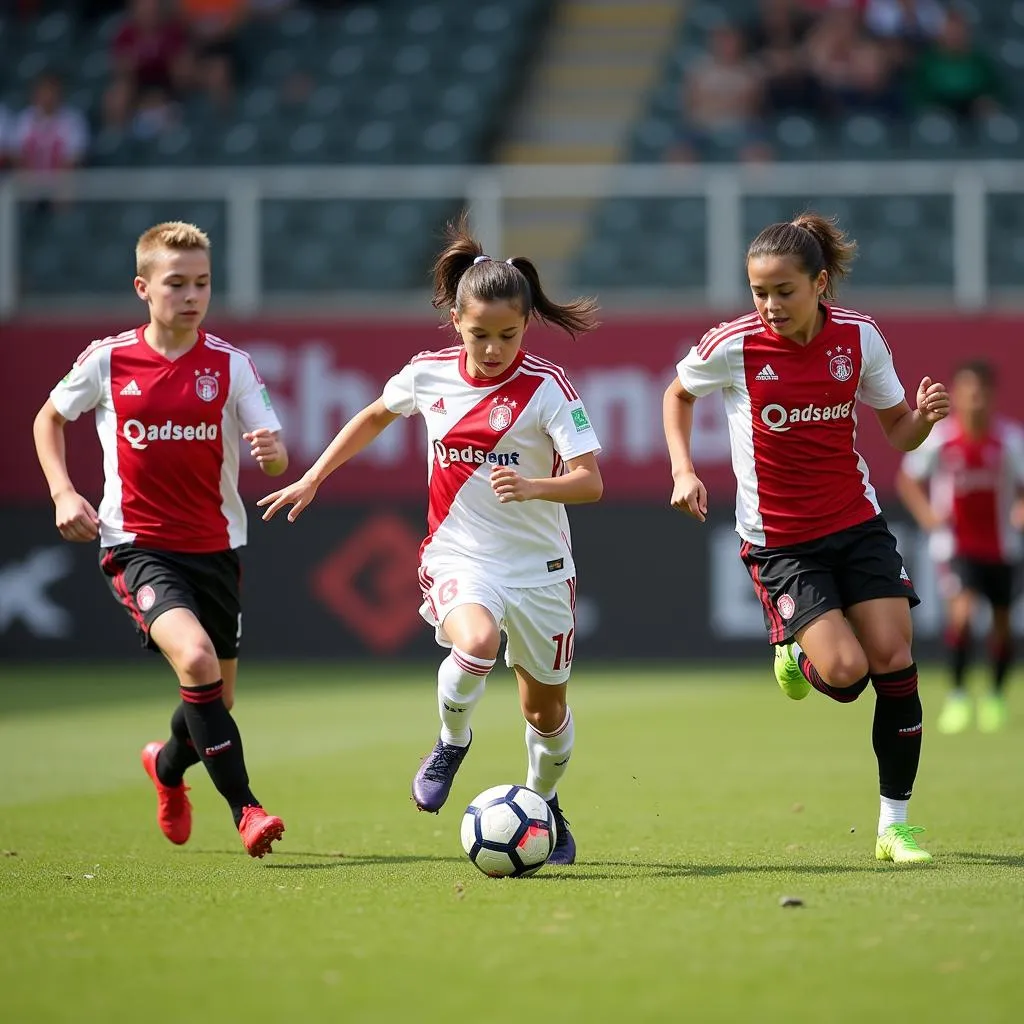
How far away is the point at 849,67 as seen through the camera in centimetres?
1897

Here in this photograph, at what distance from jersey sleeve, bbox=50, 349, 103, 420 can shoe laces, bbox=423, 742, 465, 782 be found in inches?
86.0

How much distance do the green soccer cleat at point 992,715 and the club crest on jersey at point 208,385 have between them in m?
6.46

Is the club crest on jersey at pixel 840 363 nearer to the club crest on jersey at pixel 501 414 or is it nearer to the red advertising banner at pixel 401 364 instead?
the club crest on jersey at pixel 501 414

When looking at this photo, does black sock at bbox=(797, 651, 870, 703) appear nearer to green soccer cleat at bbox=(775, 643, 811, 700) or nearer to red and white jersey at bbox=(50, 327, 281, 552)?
green soccer cleat at bbox=(775, 643, 811, 700)

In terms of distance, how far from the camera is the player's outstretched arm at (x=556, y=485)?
19.8 ft

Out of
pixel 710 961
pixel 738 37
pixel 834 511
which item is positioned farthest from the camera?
pixel 738 37

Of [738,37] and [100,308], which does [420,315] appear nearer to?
[100,308]

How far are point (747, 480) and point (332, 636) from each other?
34.7 feet

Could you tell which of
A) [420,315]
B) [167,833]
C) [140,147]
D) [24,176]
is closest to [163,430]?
[167,833]

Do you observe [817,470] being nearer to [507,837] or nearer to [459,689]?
[459,689]

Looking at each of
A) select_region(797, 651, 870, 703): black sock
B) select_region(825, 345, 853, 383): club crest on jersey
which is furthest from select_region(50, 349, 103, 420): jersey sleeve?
select_region(797, 651, 870, 703): black sock

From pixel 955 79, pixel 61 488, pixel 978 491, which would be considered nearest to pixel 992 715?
pixel 978 491

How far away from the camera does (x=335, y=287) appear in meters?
17.3

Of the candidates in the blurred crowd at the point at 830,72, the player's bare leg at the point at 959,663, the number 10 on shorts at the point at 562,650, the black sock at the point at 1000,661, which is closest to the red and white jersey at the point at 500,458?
the number 10 on shorts at the point at 562,650
